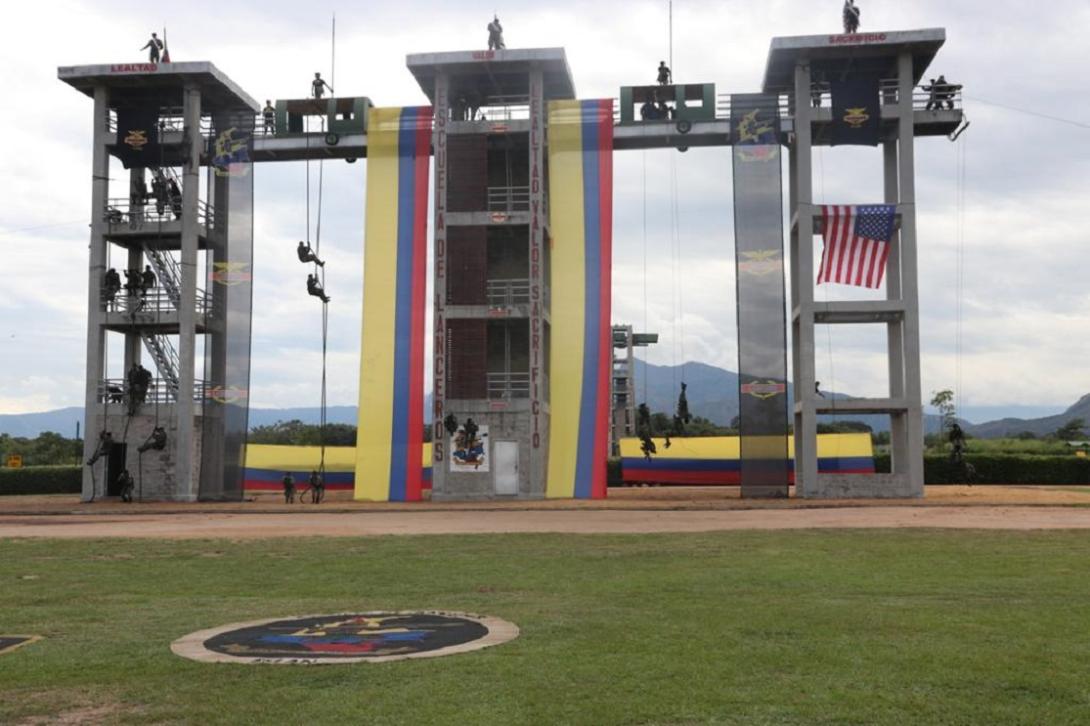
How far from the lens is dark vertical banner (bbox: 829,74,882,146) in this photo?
178 ft

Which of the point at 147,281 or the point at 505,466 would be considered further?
the point at 147,281

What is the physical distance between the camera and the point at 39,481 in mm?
75688

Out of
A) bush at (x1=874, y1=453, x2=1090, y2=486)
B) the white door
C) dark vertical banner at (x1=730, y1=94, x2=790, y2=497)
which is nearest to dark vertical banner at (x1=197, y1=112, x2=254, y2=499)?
the white door

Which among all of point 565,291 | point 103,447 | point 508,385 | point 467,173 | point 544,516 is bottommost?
point 544,516

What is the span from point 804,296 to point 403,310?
64.6 ft

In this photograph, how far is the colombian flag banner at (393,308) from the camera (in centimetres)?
5466

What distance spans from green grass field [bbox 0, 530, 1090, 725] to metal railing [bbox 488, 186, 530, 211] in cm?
3430

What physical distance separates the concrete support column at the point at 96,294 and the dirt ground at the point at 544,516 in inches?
120

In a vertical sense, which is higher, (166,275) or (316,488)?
(166,275)

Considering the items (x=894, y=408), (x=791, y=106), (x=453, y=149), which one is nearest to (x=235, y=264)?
(x=453, y=149)

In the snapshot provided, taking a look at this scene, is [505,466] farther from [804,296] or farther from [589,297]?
[804,296]

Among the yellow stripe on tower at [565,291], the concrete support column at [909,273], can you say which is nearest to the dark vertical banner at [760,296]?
the concrete support column at [909,273]

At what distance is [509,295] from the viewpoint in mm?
57906

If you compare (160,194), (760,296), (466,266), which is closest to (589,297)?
(466,266)
